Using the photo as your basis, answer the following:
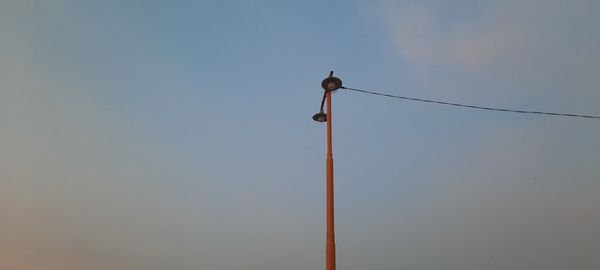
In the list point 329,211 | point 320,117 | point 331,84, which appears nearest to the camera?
point 329,211

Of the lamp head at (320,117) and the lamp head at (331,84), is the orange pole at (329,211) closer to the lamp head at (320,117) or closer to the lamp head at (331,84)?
the lamp head at (331,84)

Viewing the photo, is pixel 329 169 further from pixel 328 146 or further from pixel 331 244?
pixel 331 244

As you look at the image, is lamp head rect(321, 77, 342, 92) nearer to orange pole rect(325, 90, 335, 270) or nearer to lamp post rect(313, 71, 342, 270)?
lamp post rect(313, 71, 342, 270)

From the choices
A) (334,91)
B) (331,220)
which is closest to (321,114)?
(334,91)

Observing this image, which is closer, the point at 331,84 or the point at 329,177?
the point at 329,177

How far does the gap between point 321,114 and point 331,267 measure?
470 centimetres

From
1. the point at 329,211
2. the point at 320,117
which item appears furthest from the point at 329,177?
the point at 320,117

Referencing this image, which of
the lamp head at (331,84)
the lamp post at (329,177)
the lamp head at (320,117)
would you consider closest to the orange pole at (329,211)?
the lamp post at (329,177)

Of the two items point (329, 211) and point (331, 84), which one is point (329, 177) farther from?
point (331, 84)

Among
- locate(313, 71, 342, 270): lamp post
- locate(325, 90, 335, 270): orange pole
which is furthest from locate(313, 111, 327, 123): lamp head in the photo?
locate(325, 90, 335, 270): orange pole

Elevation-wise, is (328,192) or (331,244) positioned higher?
(328,192)

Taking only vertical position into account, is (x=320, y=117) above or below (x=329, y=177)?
above

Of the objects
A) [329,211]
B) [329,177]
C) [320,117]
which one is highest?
[320,117]

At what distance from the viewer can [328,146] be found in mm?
10922
